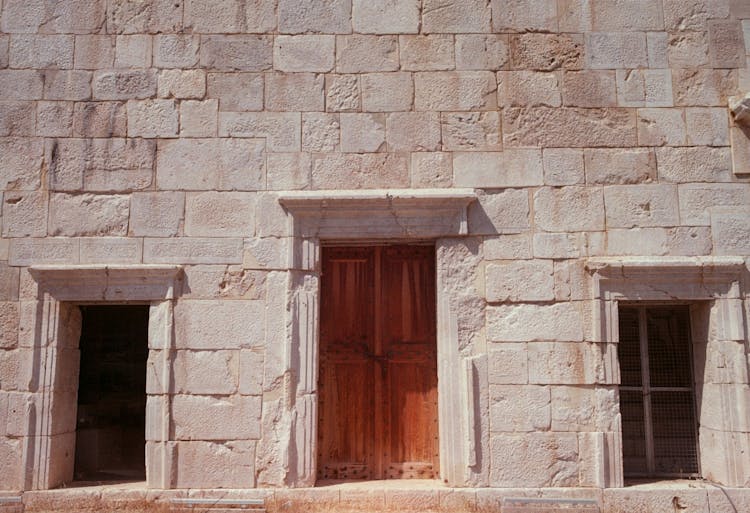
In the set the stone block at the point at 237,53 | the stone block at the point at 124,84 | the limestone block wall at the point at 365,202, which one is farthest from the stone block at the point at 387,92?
the stone block at the point at 124,84

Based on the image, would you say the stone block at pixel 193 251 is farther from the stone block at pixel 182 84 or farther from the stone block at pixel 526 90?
the stone block at pixel 526 90

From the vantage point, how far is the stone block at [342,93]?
219 inches

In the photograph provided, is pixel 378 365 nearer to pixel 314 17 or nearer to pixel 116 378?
pixel 314 17

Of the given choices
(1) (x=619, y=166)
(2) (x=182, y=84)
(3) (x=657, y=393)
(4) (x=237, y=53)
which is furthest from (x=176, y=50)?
(3) (x=657, y=393)

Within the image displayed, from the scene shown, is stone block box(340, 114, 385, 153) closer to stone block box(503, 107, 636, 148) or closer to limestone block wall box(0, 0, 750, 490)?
limestone block wall box(0, 0, 750, 490)

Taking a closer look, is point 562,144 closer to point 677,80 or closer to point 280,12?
point 677,80

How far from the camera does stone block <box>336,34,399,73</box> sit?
5602 millimetres

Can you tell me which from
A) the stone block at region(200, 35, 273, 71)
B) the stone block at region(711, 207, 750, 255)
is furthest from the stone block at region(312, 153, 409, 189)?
the stone block at region(711, 207, 750, 255)

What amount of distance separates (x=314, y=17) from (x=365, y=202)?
1.64m

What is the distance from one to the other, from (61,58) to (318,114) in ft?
7.17

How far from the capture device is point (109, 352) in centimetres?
703

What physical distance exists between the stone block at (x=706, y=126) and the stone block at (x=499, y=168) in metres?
1.26

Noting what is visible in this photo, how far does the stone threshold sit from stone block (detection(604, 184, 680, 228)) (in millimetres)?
2041

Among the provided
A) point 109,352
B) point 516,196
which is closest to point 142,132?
point 109,352
